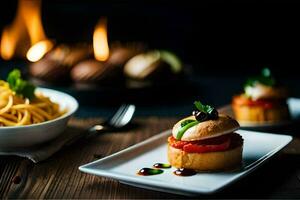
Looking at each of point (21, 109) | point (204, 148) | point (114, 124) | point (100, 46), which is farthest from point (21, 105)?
point (100, 46)

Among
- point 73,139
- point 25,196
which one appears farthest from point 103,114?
point 25,196

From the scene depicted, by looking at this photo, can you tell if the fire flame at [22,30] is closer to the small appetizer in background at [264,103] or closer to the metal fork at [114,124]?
the metal fork at [114,124]

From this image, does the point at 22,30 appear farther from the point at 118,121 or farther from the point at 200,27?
the point at 118,121

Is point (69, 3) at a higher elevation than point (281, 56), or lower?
higher

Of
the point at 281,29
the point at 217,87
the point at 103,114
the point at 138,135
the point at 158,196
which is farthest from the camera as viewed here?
the point at 281,29

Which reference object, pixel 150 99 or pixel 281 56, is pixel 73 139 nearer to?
pixel 150 99

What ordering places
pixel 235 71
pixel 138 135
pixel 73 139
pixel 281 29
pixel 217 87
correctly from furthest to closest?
pixel 281 29, pixel 235 71, pixel 217 87, pixel 138 135, pixel 73 139

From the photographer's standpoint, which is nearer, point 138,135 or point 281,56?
point 138,135

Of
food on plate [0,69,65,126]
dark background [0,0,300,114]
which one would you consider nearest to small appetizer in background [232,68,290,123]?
food on plate [0,69,65,126]
